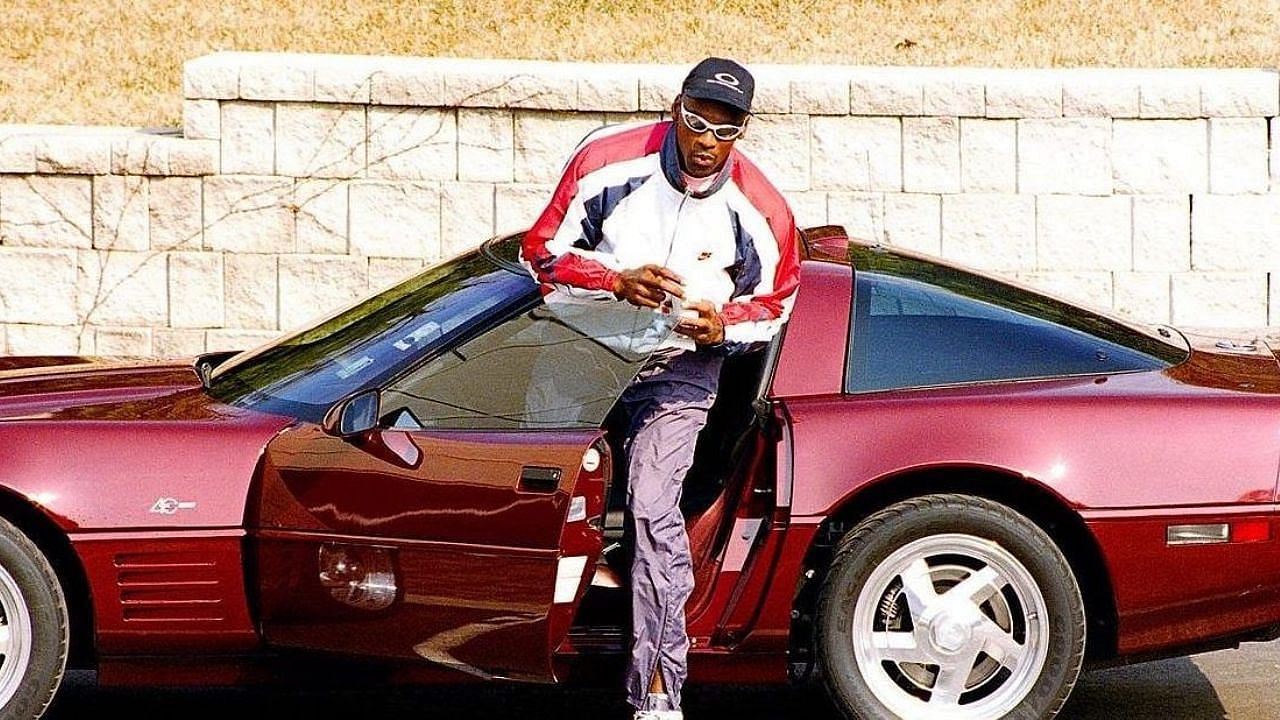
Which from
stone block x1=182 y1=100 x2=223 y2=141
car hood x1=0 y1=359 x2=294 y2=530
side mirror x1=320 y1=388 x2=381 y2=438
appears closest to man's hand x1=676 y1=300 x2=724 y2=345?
side mirror x1=320 y1=388 x2=381 y2=438

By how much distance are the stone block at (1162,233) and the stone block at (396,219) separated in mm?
3717

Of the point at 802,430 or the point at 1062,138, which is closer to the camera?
the point at 802,430

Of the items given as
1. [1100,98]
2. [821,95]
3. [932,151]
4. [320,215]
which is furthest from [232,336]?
[1100,98]

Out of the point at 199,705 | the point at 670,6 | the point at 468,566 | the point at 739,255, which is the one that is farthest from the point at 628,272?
the point at 670,6

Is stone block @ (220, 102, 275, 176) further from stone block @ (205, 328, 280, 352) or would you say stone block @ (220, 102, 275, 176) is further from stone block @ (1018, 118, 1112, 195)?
stone block @ (1018, 118, 1112, 195)

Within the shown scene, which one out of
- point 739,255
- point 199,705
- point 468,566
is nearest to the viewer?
point 468,566

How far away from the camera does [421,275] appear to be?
5.92 metres

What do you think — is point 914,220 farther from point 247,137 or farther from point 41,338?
point 41,338

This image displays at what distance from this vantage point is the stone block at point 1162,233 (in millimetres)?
10305

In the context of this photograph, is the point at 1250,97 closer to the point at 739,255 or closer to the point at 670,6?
the point at 670,6

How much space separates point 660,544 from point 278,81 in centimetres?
592

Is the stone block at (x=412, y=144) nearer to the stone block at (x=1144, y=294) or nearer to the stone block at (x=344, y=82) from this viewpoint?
the stone block at (x=344, y=82)

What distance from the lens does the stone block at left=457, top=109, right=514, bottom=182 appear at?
33.6 ft

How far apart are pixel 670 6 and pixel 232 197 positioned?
4.44 meters
